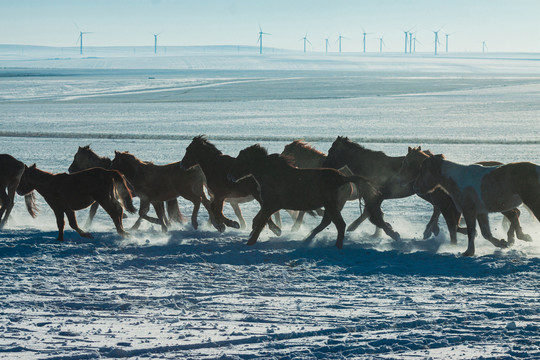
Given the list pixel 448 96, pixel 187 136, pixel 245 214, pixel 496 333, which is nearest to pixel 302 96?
pixel 448 96

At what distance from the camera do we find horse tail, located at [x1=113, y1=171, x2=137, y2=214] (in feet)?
33.8

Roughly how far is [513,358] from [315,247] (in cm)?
441

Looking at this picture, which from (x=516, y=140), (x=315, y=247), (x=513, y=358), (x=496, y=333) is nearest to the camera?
(x=513, y=358)

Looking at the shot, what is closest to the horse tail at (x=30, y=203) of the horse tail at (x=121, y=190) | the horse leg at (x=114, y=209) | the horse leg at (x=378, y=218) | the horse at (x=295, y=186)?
the horse tail at (x=121, y=190)

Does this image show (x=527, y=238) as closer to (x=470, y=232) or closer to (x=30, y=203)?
(x=470, y=232)

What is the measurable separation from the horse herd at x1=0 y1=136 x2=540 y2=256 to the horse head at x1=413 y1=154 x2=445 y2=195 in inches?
0.5

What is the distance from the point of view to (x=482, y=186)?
930 centimetres

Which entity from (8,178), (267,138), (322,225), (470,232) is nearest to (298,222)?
(322,225)

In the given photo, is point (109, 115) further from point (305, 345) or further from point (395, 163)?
point (305, 345)

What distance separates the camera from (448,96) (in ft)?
178

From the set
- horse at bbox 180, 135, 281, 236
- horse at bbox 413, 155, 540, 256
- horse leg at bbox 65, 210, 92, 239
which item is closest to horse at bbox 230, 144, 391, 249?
horse at bbox 180, 135, 281, 236

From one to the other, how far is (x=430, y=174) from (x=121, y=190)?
4.31 metres

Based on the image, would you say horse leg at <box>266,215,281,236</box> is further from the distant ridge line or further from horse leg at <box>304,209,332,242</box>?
the distant ridge line

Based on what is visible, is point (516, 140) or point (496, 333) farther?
point (516, 140)
